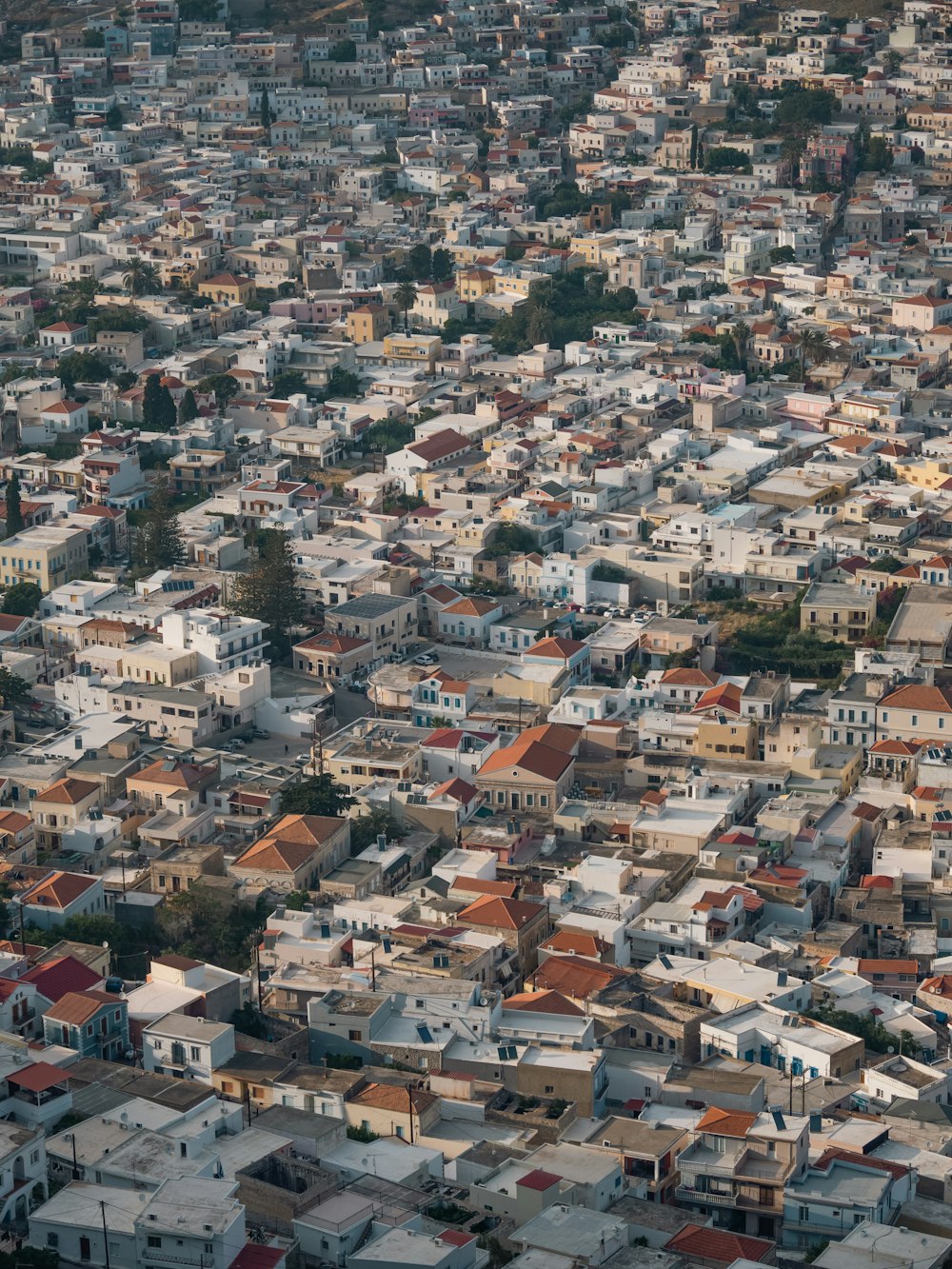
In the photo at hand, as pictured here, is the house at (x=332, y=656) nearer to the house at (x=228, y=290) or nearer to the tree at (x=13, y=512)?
the tree at (x=13, y=512)

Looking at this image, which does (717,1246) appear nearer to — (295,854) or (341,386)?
(295,854)

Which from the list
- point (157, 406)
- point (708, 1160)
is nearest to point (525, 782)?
point (708, 1160)

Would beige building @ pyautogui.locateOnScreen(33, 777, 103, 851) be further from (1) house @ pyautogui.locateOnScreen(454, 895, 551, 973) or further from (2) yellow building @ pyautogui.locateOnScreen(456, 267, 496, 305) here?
(2) yellow building @ pyautogui.locateOnScreen(456, 267, 496, 305)

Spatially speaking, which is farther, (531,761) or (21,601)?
(21,601)

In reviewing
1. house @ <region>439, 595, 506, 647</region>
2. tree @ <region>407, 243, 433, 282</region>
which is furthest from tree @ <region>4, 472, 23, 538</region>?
tree @ <region>407, 243, 433, 282</region>

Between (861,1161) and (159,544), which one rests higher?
(159,544)

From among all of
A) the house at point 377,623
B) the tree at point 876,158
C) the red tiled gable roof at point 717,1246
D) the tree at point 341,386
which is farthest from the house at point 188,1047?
the tree at point 876,158

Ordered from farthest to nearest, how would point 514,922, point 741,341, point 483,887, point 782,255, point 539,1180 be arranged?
point 782,255, point 741,341, point 483,887, point 514,922, point 539,1180
